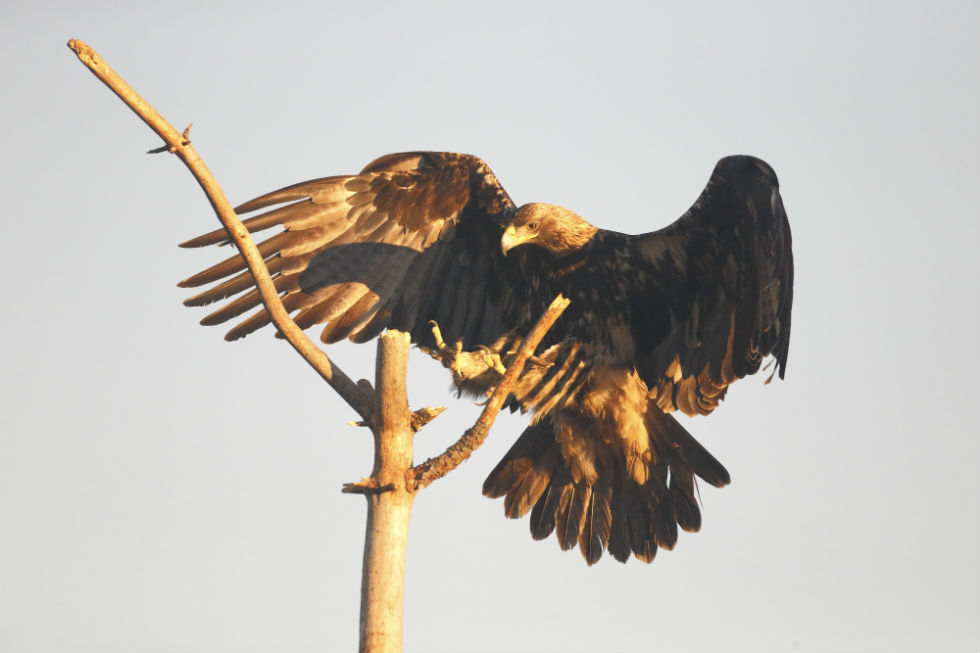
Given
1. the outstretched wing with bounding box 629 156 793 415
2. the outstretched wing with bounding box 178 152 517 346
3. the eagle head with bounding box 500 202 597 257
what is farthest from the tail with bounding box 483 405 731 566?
the eagle head with bounding box 500 202 597 257

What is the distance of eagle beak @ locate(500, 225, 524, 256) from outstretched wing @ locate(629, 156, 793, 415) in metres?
0.62

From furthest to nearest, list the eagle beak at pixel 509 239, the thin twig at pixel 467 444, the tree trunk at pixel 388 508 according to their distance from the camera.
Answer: the eagle beak at pixel 509 239, the thin twig at pixel 467 444, the tree trunk at pixel 388 508

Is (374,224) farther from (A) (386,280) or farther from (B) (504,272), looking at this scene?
(B) (504,272)

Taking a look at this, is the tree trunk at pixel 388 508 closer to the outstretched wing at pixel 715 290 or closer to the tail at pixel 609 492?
the outstretched wing at pixel 715 290

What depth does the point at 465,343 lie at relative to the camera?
6.58m

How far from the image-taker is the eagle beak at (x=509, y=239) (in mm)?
6102

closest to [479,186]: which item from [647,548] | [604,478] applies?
[604,478]

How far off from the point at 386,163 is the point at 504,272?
912mm

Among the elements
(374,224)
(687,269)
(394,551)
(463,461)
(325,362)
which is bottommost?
(394,551)

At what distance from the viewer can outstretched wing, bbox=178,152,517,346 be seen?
6.41m

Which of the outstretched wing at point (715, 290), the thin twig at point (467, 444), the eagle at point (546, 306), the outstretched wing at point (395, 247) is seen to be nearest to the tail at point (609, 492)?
the eagle at point (546, 306)

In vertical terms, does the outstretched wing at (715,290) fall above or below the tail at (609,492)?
above

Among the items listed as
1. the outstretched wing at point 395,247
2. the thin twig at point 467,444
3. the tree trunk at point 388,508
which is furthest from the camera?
the outstretched wing at point 395,247

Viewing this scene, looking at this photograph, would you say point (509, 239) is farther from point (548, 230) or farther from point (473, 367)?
point (473, 367)
